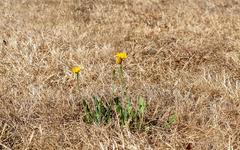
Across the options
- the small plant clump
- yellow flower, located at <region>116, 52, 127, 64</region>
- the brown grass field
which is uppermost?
yellow flower, located at <region>116, 52, 127, 64</region>

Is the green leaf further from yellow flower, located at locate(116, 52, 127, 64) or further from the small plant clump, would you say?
yellow flower, located at locate(116, 52, 127, 64)

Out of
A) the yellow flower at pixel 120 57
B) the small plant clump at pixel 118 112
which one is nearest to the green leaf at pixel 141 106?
the small plant clump at pixel 118 112

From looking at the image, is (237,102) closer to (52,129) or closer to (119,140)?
(119,140)

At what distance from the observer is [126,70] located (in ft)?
Result: 11.5

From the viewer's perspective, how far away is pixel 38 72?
3.37 meters

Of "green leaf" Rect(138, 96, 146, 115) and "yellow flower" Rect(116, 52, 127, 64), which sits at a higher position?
"yellow flower" Rect(116, 52, 127, 64)

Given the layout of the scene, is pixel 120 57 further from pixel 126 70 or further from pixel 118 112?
pixel 126 70

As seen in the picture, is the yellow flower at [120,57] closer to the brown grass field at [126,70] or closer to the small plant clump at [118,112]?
the small plant clump at [118,112]

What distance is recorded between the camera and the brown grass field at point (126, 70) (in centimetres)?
225

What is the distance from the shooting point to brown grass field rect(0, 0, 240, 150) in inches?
88.6

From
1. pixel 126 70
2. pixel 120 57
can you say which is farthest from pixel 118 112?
pixel 126 70

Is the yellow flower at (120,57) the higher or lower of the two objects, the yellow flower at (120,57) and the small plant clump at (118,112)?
the higher

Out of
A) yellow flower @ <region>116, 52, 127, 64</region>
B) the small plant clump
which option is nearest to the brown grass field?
the small plant clump

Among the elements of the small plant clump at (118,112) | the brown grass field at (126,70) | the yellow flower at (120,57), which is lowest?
the brown grass field at (126,70)
